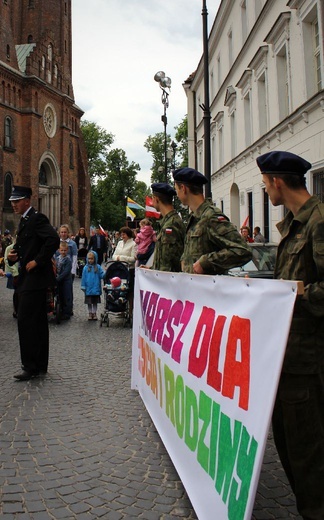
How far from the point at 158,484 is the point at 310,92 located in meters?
13.1

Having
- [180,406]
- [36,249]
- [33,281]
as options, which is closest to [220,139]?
[36,249]

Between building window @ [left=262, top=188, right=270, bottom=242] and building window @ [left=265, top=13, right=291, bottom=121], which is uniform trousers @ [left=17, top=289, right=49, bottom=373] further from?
building window @ [left=262, top=188, right=270, bottom=242]

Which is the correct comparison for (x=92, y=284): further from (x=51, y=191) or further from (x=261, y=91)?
(x=51, y=191)

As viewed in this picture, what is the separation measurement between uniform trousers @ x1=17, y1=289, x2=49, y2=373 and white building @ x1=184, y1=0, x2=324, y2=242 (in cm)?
952

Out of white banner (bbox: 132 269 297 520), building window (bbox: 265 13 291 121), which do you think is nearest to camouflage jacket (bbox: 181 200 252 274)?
white banner (bbox: 132 269 297 520)

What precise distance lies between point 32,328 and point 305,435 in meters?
4.22

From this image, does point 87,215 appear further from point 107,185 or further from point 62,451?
point 62,451

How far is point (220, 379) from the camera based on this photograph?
2525 millimetres

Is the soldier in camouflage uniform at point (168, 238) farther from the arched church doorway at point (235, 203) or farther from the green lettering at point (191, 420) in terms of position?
the arched church doorway at point (235, 203)

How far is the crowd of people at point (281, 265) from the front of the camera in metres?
2.47

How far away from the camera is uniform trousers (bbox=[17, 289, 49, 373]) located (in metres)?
6.02

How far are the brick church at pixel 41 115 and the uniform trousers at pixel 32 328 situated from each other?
34.1 m

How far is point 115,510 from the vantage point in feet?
9.81

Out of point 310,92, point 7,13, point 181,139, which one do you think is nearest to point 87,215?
point 181,139
